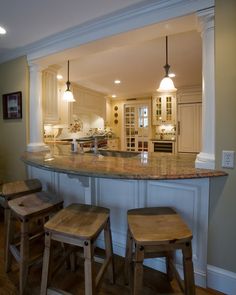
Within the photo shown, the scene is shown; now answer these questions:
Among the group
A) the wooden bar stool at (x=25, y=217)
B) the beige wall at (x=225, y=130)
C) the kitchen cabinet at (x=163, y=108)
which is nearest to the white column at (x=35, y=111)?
the wooden bar stool at (x=25, y=217)

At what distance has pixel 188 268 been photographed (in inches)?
46.9

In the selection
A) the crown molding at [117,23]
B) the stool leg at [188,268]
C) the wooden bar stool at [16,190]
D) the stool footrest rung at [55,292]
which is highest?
the crown molding at [117,23]

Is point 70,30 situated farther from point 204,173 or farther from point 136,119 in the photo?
point 136,119

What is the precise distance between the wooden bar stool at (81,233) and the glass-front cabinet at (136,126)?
5366mm

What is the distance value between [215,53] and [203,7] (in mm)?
369

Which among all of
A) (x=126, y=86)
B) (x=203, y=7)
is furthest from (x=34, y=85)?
(x=126, y=86)

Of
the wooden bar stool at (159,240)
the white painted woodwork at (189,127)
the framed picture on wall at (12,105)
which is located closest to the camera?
the wooden bar stool at (159,240)

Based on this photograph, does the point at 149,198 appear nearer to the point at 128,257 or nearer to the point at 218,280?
the point at 128,257

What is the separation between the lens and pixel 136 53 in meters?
3.01

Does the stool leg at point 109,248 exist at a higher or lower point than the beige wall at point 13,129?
lower

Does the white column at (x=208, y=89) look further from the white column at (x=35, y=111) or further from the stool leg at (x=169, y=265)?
the white column at (x=35, y=111)

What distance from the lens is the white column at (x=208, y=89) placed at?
152 cm

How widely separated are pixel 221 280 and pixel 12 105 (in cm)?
310

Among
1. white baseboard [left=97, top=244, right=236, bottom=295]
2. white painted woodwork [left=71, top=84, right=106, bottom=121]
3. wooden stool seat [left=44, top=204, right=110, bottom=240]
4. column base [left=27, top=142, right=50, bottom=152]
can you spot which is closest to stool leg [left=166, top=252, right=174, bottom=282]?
white baseboard [left=97, top=244, right=236, bottom=295]
